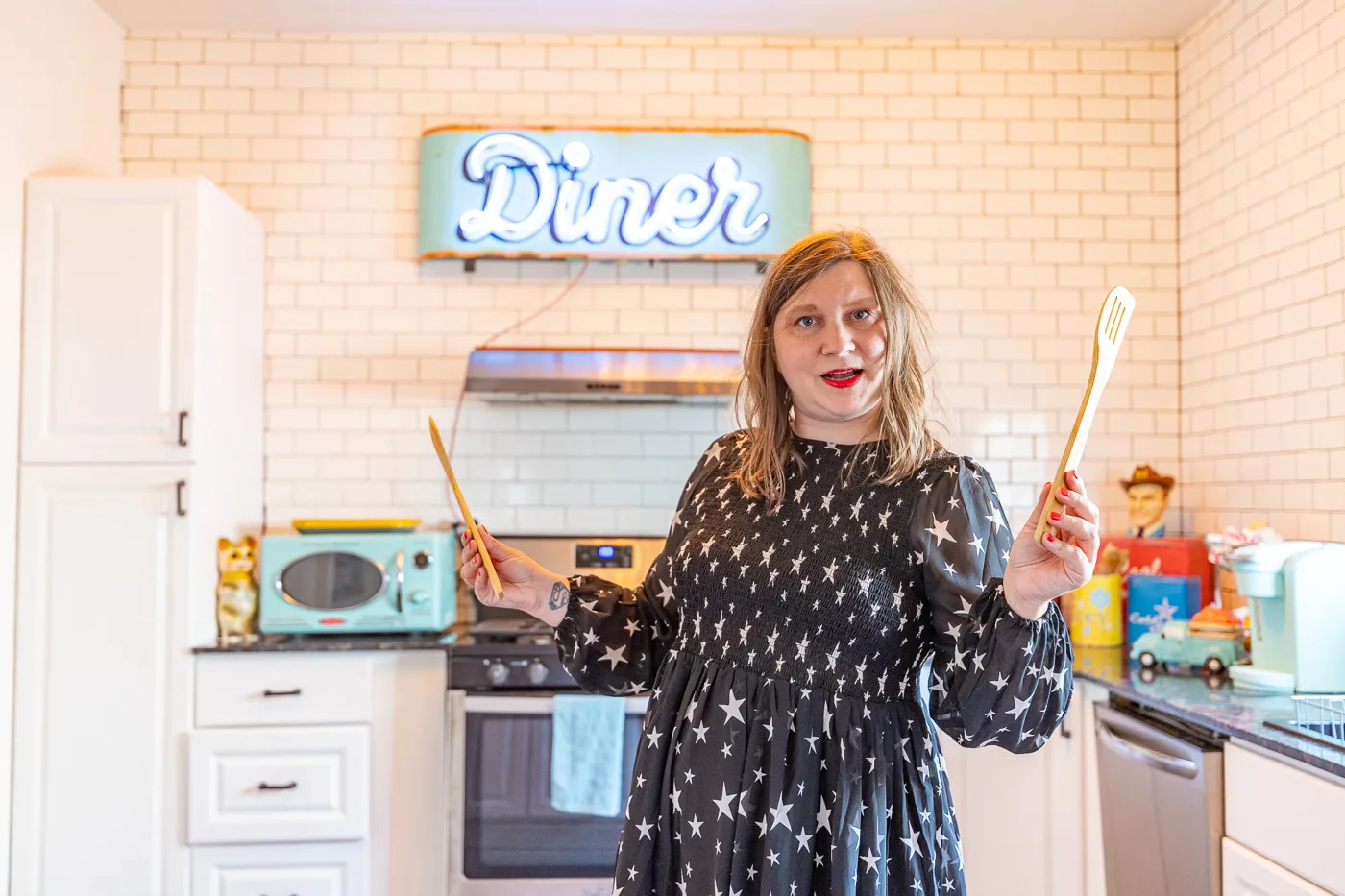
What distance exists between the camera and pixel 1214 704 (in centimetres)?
250

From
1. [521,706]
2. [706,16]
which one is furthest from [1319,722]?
[706,16]

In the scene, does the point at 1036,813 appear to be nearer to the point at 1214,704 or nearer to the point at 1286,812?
the point at 1214,704

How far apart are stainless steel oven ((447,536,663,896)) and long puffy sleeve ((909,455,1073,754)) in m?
1.96

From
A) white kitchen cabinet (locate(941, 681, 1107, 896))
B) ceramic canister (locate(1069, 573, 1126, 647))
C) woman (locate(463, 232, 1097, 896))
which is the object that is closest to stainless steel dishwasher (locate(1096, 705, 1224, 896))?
white kitchen cabinet (locate(941, 681, 1107, 896))

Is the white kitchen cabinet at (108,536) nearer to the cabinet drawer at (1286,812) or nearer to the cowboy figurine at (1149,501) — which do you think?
the cabinet drawer at (1286,812)

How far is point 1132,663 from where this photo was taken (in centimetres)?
312

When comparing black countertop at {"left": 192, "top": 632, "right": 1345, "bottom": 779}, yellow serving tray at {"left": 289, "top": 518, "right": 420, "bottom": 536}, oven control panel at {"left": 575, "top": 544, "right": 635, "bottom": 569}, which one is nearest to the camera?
black countertop at {"left": 192, "top": 632, "right": 1345, "bottom": 779}

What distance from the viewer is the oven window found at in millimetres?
3264

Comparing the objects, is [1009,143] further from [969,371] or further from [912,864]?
[912,864]

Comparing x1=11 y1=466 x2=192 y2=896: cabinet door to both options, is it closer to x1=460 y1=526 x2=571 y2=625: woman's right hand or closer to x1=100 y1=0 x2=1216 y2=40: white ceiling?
x1=100 y1=0 x2=1216 y2=40: white ceiling

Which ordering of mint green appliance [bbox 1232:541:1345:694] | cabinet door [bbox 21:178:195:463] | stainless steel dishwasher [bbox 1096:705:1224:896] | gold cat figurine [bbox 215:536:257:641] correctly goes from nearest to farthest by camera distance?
stainless steel dishwasher [bbox 1096:705:1224:896], mint green appliance [bbox 1232:541:1345:694], cabinet door [bbox 21:178:195:463], gold cat figurine [bbox 215:536:257:641]

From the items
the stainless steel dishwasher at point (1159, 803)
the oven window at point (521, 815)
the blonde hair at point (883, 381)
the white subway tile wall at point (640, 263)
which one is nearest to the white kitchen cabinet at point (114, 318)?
the white subway tile wall at point (640, 263)

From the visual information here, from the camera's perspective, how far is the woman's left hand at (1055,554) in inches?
45.9

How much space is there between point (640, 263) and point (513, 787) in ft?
5.35
